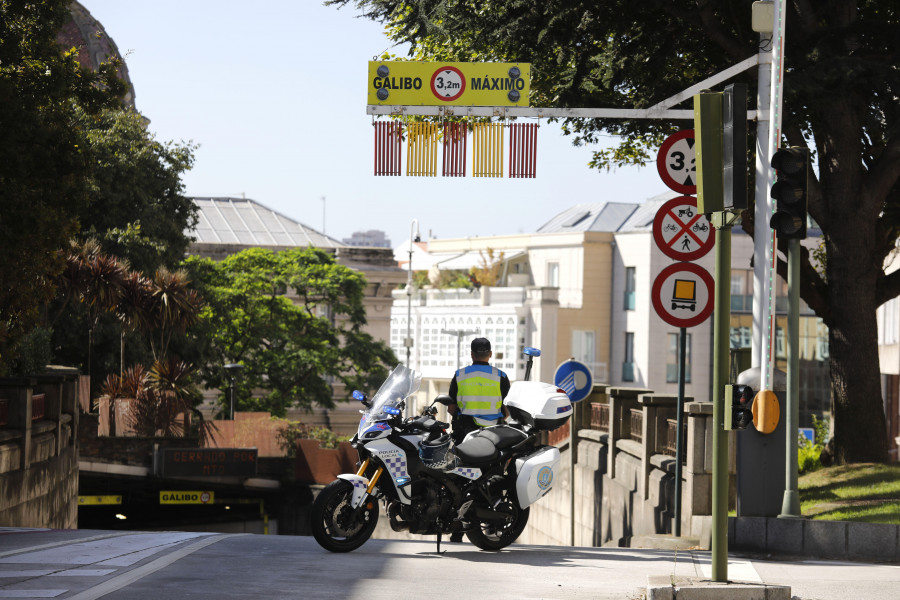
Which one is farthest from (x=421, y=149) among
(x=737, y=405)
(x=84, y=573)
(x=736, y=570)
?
(x=84, y=573)

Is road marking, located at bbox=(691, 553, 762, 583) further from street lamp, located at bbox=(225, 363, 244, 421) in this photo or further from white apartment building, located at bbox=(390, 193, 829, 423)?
white apartment building, located at bbox=(390, 193, 829, 423)

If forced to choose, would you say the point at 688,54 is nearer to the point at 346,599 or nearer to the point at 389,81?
the point at 389,81

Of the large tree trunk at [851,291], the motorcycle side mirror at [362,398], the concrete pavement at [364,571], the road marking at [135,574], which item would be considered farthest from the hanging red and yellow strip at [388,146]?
the road marking at [135,574]

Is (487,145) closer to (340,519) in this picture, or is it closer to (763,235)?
(763,235)

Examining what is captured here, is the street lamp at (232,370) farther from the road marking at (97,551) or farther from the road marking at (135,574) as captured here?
the road marking at (135,574)

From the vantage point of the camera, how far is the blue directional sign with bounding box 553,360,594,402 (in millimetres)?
17688

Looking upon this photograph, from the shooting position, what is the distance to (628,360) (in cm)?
7244

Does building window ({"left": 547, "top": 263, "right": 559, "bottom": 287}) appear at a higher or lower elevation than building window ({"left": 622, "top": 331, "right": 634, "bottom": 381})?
higher

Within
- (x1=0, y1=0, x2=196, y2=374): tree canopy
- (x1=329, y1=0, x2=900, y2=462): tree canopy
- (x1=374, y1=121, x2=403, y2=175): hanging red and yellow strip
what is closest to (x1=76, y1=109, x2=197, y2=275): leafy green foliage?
(x1=0, y1=0, x2=196, y2=374): tree canopy

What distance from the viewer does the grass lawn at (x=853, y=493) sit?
12625 millimetres

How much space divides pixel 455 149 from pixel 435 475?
5.40 meters

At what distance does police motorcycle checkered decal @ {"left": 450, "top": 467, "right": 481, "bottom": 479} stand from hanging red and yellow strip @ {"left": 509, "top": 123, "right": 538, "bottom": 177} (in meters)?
5.09

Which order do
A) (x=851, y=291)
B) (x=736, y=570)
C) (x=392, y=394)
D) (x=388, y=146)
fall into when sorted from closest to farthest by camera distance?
(x=736, y=570) < (x=392, y=394) < (x=388, y=146) < (x=851, y=291)

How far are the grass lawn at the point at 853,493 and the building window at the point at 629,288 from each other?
55651 mm
